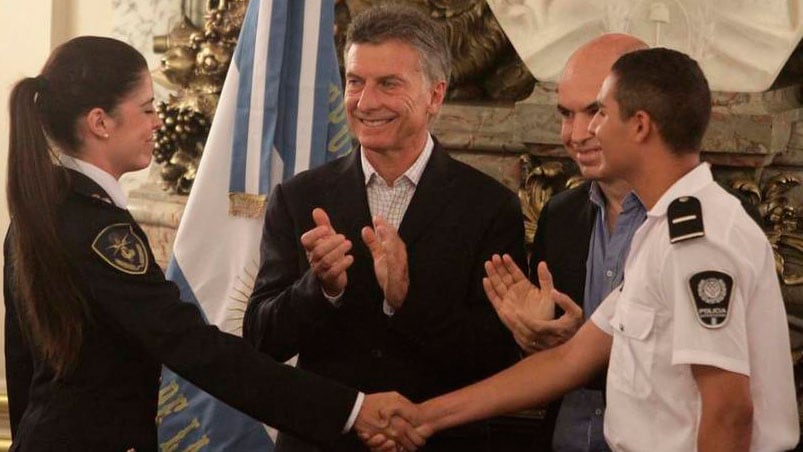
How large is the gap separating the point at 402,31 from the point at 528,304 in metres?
0.64

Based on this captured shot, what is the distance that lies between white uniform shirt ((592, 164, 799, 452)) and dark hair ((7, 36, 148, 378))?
3.31 ft

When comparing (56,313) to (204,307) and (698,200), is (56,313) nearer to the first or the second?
(698,200)

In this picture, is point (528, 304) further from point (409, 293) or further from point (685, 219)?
point (685, 219)

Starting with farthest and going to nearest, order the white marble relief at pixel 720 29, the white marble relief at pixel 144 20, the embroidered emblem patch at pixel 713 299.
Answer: the white marble relief at pixel 144 20
the white marble relief at pixel 720 29
the embroidered emblem patch at pixel 713 299

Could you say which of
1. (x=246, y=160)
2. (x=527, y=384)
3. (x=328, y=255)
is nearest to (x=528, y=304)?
(x=527, y=384)

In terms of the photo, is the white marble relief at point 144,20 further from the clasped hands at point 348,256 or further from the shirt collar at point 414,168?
the clasped hands at point 348,256

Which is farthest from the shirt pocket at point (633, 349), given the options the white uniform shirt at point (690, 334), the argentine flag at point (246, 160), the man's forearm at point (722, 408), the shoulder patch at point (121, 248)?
the argentine flag at point (246, 160)

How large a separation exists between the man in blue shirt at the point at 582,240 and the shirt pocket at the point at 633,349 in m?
0.36

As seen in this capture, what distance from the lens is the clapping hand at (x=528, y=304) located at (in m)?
2.70

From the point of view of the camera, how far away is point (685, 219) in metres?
2.23

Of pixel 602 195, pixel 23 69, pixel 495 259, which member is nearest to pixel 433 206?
pixel 495 259

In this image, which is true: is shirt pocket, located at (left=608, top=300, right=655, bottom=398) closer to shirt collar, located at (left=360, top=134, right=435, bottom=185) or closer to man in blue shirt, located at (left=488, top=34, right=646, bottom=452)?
man in blue shirt, located at (left=488, top=34, right=646, bottom=452)

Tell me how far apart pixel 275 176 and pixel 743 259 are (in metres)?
1.94

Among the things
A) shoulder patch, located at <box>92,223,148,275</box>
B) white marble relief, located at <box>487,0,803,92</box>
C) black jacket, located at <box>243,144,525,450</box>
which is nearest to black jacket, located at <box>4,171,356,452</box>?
shoulder patch, located at <box>92,223,148,275</box>
